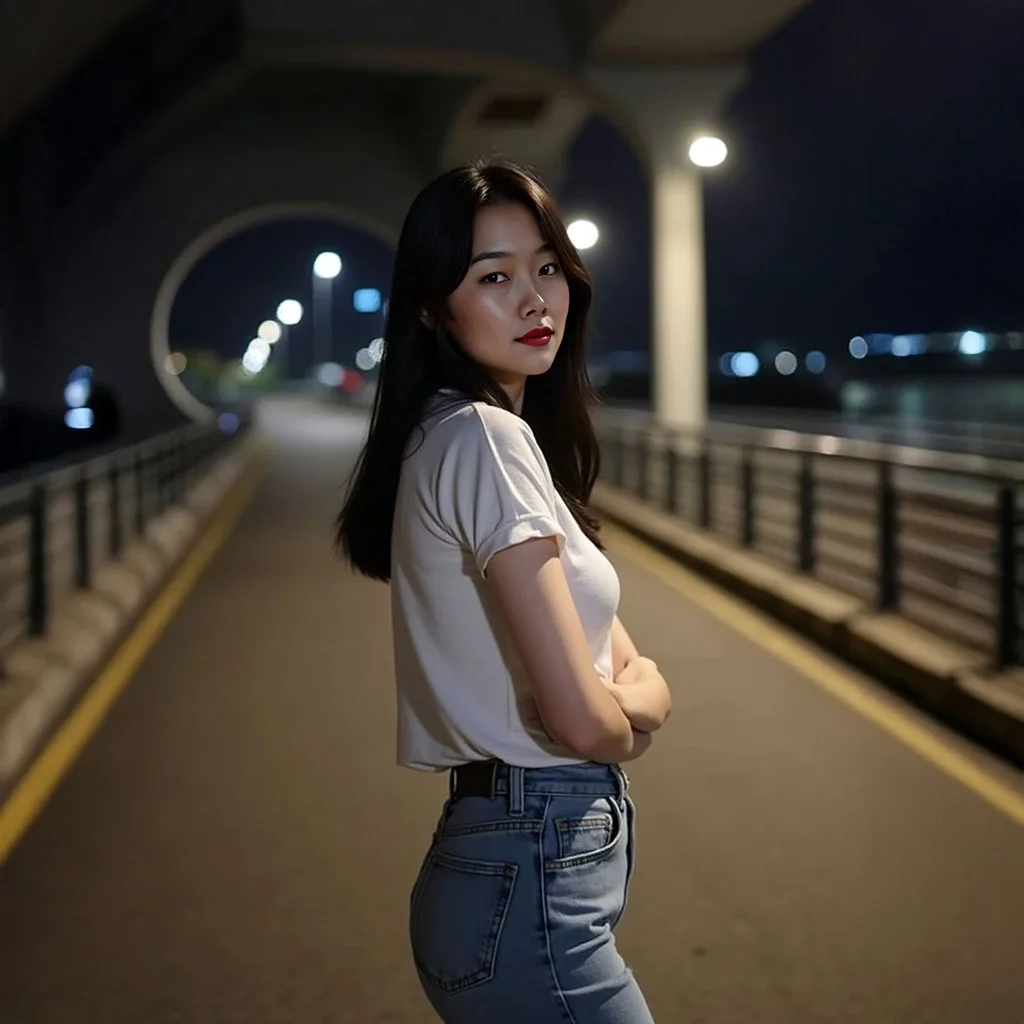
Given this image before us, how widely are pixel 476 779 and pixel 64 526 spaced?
1141cm

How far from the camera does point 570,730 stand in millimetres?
2141

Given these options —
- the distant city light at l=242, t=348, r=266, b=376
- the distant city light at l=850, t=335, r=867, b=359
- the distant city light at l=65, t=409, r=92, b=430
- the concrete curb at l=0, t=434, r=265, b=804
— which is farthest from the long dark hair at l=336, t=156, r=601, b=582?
the distant city light at l=242, t=348, r=266, b=376

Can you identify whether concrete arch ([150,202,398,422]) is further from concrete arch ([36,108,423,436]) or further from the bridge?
the bridge

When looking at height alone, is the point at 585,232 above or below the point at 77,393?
above

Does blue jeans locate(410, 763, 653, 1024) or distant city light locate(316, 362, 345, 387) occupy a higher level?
distant city light locate(316, 362, 345, 387)

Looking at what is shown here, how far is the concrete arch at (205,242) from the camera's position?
39500 millimetres

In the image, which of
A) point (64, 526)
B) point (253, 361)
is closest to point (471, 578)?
point (64, 526)

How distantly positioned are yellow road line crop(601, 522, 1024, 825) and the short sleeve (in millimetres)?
4521

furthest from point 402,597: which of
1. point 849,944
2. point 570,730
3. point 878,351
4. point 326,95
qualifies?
point 878,351

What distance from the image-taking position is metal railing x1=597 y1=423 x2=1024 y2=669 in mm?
7906

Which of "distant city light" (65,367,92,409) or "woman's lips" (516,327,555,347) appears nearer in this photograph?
"woman's lips" (516,327,555,347)

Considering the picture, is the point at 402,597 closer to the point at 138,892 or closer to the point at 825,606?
the point at 138,892

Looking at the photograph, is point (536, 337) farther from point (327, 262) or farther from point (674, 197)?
point (327, 262)

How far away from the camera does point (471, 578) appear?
86.7 inches
